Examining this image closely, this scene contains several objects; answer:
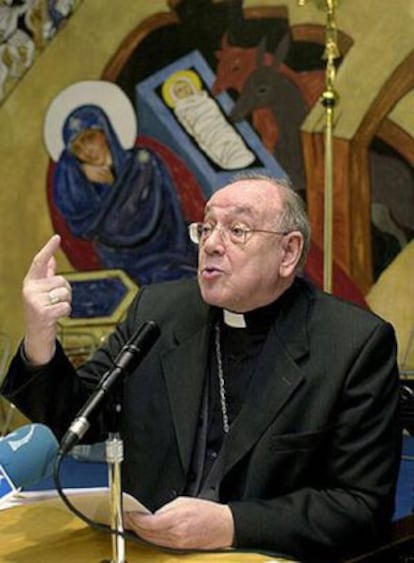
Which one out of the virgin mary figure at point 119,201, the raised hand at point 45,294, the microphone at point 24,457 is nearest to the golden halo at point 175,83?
the virgin mary figure at point 119,201

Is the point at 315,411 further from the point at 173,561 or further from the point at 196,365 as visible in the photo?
the point at 173,561

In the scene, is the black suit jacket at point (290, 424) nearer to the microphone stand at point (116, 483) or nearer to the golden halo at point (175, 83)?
the microphone stand at point (116, 483)

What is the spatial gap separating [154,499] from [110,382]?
88cm

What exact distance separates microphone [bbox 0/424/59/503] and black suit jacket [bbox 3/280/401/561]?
0.25 meters

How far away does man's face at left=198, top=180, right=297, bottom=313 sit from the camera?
257 cm

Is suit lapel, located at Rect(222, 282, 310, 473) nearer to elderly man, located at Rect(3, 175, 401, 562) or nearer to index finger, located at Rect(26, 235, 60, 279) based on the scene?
elderly man, located at Rect(3, 175, 401, 562)

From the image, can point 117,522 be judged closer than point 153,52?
Yes

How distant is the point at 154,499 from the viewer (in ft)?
8.57

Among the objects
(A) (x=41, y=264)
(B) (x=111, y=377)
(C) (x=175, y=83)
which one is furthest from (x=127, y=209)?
(B) (x=111, y=377)

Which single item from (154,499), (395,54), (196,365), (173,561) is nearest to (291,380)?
(196,365)

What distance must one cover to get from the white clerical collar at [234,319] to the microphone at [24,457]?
0.73 meters

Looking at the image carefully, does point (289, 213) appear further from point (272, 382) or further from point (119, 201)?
point (119, 201)

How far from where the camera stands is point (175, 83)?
7.36 metres

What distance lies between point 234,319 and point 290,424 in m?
0.44
